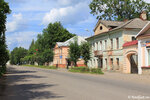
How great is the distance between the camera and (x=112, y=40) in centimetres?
→ 3619

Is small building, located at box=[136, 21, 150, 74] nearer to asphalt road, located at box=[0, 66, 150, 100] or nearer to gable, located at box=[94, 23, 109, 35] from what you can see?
asphalt road, located at box=[0, 66, 150, 100]

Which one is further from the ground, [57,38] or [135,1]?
[135,1]

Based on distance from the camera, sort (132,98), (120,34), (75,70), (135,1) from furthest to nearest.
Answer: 1. (135,1)
2. (75,70)
3. (120,34)
4. (132,98)

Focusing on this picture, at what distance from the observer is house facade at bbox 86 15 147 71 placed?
32.8m

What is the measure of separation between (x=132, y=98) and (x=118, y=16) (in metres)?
44.4

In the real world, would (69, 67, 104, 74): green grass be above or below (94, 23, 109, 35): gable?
below

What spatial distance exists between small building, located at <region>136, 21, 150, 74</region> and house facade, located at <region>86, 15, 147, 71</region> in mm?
5410

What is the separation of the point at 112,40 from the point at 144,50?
32.8 feet

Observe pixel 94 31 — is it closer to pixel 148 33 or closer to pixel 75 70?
pixel 75 70

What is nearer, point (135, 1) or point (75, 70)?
point (75, 70)

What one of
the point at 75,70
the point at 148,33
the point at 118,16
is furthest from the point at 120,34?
the point at 118,16

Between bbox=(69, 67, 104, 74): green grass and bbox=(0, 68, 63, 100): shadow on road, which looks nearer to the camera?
bbox=(0, 68, 63, 100): shadow on road

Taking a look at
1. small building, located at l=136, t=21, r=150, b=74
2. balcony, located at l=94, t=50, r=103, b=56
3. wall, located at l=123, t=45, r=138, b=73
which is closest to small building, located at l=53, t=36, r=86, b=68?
balcony, located at l=94, t=50, r=103, b=56

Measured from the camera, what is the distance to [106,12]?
5259 cm
